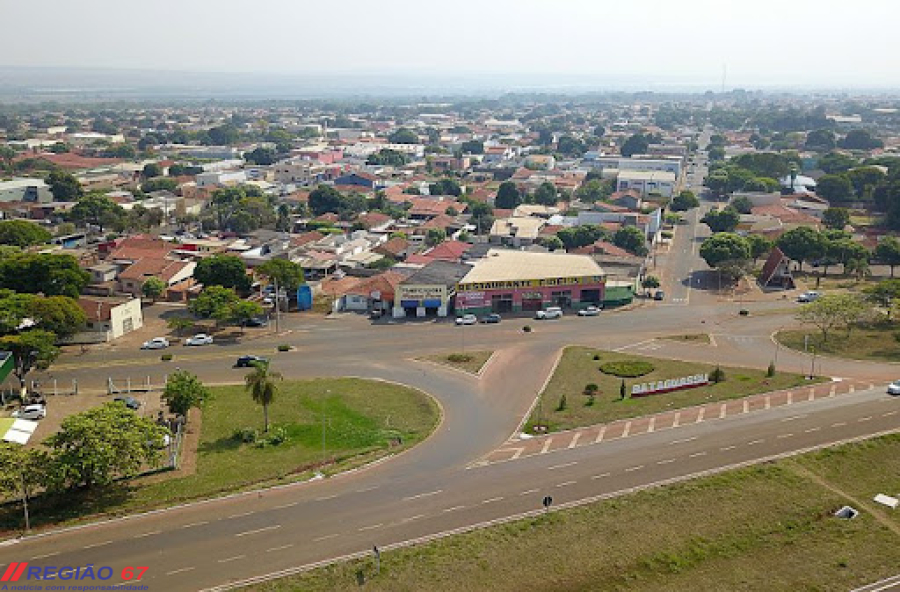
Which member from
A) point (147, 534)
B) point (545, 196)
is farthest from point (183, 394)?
point (545, 196)

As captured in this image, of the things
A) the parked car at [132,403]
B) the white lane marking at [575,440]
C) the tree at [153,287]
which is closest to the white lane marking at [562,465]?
the white lane marking at [575,440]

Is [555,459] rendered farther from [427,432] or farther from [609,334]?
[609,334]

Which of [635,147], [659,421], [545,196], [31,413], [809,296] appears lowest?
[659,421]

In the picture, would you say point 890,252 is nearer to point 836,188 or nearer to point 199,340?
point 836,188

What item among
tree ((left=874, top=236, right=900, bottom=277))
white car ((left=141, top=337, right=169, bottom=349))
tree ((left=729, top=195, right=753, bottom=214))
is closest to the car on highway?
tree ((left=874, top=236, right=900, bottom=277))

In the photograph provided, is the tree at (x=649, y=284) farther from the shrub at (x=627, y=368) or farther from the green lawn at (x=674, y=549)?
the green lawn at (x=674, y=549)

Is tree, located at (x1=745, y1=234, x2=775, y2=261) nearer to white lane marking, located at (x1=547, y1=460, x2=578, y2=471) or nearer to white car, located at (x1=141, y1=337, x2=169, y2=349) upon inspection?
white lane marking, located at (x1=547, y1=460, x2=578, y2=471)

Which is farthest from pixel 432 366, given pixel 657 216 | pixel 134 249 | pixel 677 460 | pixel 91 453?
pixel 657 216
